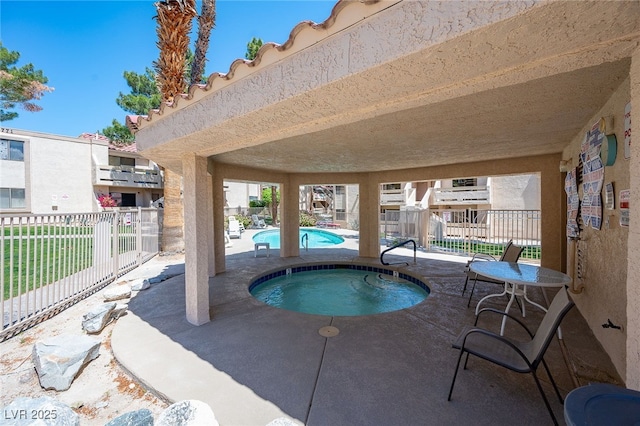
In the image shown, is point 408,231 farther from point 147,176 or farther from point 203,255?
point 147,176

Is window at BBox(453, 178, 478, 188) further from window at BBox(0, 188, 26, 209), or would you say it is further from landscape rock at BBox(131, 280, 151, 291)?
window at BBox(0, 188, 26, 209)

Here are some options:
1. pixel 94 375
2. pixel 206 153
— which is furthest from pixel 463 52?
pixel 94 375

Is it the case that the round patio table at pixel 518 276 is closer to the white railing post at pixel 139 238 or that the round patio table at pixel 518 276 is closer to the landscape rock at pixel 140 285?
the landscape rock at pixel 140 285

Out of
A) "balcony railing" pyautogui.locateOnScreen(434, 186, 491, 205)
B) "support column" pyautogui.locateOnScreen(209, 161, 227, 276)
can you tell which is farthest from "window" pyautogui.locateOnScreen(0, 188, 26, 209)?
"balcony railing" pyautogui.locateOnScreen(434, 186, 491, 205)

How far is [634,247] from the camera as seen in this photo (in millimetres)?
1782

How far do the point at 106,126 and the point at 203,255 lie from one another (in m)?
31.3

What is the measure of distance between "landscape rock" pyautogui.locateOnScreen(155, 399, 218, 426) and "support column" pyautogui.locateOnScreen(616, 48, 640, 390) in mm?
3299

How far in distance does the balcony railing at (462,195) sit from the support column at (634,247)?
61.6ft

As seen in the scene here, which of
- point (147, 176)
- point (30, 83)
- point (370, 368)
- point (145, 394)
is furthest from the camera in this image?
point (147, 176)

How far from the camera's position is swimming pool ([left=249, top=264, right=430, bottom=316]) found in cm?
726

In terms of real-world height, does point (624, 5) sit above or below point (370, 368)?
above

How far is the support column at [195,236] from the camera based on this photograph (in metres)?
4.79

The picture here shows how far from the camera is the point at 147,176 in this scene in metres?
26.5

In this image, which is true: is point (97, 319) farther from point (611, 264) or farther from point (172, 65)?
point (172, 65)
